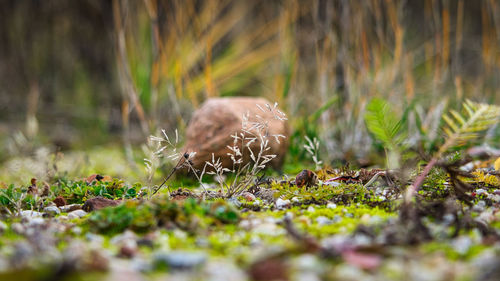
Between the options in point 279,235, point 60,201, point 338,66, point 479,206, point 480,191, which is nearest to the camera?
point 279,235

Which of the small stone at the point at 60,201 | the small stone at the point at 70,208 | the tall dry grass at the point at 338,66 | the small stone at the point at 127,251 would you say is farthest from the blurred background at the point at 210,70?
the small stone at the point at 127,251

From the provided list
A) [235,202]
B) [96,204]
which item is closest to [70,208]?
[96,204]

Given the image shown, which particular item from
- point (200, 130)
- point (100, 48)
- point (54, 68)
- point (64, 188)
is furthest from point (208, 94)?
point (54, 68)

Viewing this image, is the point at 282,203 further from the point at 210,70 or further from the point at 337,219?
the point at 210,70

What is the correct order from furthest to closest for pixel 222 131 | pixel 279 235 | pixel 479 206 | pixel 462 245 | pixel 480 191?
pixel 222 131, pixel 480 191, pixel 479 206, pixel 279 235, pixel 462 245

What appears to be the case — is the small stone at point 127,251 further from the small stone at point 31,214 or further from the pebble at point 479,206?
the pebble at point 479,206
